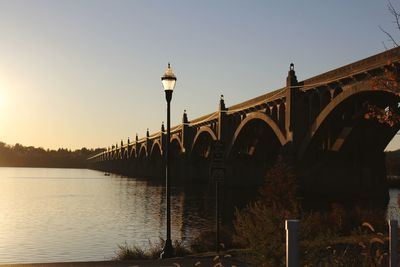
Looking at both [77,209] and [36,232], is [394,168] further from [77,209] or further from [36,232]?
[36,232]

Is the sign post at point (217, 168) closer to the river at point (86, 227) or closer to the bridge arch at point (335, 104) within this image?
the river at point (86, 227)

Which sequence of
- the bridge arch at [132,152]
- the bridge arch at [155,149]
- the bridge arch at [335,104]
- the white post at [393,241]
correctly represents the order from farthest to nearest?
the bridge arch at [132,152], the bridge arch at [155,149], the bridge arch at [335,104], the white post at [393,241]

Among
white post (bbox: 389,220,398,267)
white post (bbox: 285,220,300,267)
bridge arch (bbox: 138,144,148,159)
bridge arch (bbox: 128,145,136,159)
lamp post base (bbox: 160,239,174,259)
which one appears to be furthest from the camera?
bridge arch (bbox: 128,145,136,159)

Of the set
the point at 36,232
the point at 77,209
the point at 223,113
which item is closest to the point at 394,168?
the point at 223,113

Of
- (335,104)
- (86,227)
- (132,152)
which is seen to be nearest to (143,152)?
(132,152)

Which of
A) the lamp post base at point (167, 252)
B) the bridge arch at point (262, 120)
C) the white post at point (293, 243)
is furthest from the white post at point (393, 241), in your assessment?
the bridge arch at point (262, 120)

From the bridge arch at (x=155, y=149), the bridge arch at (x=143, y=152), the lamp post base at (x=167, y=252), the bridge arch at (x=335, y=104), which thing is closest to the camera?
the lamp post base at (x=167, y=252)

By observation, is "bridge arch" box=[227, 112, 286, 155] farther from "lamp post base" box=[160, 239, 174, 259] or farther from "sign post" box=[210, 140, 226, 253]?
"lamp post base" box=[160, 239, 174, 259]

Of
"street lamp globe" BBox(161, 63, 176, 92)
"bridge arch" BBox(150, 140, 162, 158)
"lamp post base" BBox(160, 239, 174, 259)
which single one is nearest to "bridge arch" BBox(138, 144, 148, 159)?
"bridge arch" BBox(150, 140, 162, 158)

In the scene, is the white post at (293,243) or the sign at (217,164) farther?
the sign at (217,164)

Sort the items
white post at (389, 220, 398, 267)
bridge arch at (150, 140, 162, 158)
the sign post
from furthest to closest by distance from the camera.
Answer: bridge arch at (150, 140, 162, 158) → the sign post → white post at (389, 220, 398, 267)

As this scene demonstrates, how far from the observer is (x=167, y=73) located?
1727cm

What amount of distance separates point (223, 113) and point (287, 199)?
38313mm

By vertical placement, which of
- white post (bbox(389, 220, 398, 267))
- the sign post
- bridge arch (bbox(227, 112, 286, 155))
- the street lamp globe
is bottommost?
white post (bbox(389, 220, 398, 267))
